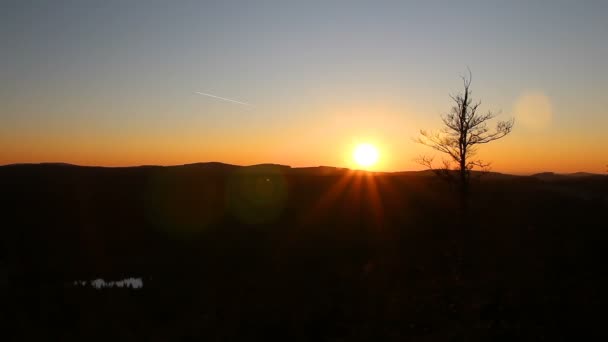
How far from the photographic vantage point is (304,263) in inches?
937

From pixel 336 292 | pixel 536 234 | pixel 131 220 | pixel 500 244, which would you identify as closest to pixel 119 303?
pixel 336 292

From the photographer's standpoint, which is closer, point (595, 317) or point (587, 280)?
point (595, 317)

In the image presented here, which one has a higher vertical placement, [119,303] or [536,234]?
[536,234]

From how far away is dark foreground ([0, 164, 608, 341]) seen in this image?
10.6 metres

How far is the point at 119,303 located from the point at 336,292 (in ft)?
30.5

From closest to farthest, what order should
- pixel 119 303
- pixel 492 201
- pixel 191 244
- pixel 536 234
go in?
1. pixel 119 303
2. pixel 536 234
3. pixel 492 201
4. pixel 191 244

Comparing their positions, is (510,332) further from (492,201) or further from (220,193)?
(220,193)

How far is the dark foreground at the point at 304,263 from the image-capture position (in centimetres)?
1059

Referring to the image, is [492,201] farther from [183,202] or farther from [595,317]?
[183,202]

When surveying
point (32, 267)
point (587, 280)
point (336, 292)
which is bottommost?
point (32, 267)

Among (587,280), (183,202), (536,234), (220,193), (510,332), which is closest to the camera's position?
(510,332)

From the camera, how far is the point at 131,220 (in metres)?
38.7

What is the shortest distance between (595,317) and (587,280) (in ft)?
11.8

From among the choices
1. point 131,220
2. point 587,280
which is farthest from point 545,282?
point 131,220
